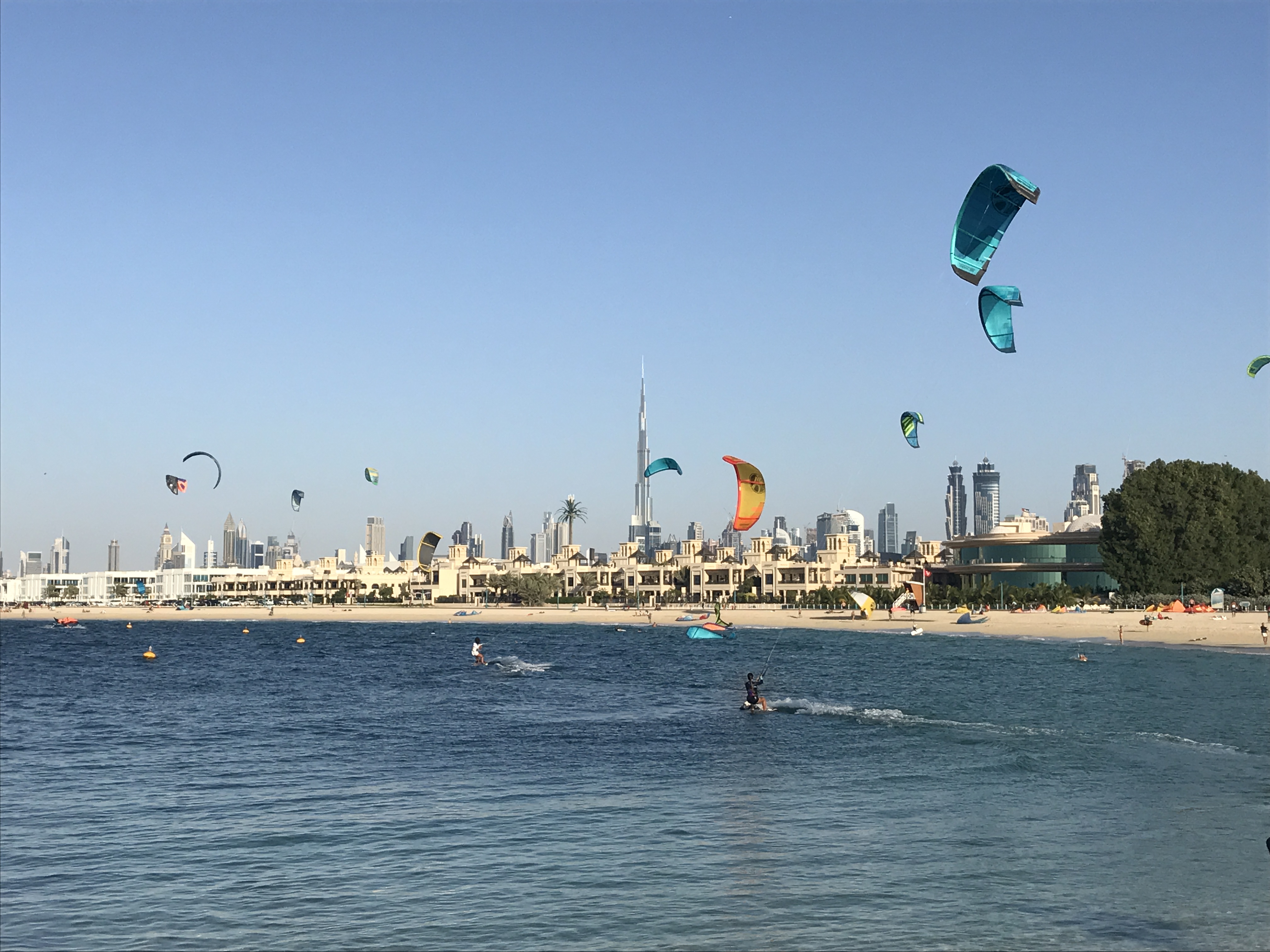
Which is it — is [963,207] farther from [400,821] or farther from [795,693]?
[795,693]

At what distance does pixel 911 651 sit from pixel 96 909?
67.7 meters

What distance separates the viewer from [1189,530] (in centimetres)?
9850

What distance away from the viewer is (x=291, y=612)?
187m

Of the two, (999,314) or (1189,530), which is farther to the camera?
(1189,530)

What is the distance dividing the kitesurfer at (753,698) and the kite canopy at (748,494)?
17.8ft

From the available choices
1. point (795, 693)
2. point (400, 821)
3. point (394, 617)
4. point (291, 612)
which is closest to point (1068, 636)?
point (795, 693)

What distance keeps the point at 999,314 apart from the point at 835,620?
316ft

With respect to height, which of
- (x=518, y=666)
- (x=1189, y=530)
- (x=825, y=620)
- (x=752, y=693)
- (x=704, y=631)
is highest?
(x=1189, y=530)

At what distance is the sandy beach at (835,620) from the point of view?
80188 mm

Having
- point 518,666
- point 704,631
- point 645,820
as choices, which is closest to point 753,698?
point 704,631

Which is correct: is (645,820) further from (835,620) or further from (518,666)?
(835,620)

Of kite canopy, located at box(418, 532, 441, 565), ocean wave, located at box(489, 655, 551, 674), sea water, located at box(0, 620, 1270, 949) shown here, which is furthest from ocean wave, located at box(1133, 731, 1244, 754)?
kite canopy, located at box(418, 532, 441, 565)

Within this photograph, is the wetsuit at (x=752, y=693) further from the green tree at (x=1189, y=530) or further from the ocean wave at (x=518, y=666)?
the green tree at (x=1189, y=530)

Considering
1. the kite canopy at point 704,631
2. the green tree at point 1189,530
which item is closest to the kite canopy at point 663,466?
the kite canopy at point 704,631
